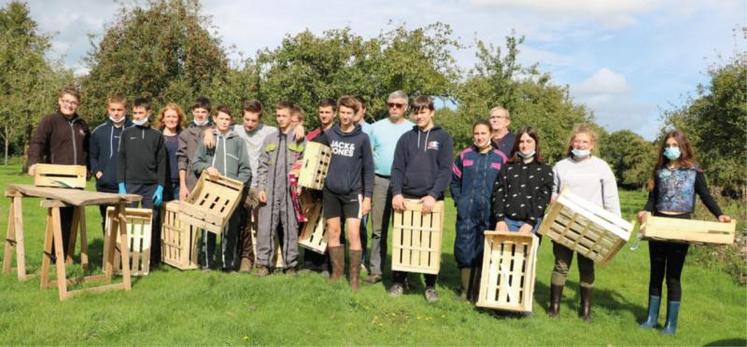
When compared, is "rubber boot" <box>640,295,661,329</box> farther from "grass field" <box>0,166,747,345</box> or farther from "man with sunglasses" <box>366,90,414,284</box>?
"man with sunglasses" <box>366,90,414,284</box>

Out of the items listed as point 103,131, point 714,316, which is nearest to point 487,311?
point 714,316

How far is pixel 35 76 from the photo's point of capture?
34719mm

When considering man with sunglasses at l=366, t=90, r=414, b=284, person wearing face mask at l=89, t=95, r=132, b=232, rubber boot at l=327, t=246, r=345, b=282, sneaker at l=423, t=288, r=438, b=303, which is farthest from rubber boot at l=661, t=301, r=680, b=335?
person wearing face mask at l=89, t=95, r=132, b=232

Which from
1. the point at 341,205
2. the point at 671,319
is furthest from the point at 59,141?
the point at 671,319

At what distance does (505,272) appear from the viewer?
6375 mm

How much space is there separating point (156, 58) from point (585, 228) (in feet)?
75.3

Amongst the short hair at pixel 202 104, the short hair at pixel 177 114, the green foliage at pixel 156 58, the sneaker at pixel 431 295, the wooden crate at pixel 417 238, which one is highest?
the green foliage at pixel 156 58

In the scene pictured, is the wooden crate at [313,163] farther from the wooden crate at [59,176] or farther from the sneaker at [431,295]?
the wooden crate at [59,176]

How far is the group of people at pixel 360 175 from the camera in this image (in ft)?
21.1

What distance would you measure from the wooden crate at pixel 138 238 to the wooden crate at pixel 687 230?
5.86 metres

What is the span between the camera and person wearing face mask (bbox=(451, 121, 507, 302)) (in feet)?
22.1

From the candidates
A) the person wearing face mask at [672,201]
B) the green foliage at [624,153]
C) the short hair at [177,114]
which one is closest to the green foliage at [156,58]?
the short hair at [177,114]

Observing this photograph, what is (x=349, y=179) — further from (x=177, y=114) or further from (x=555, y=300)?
(x=177, y=114)

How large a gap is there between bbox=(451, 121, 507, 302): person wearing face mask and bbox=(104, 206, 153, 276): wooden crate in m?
3.91
